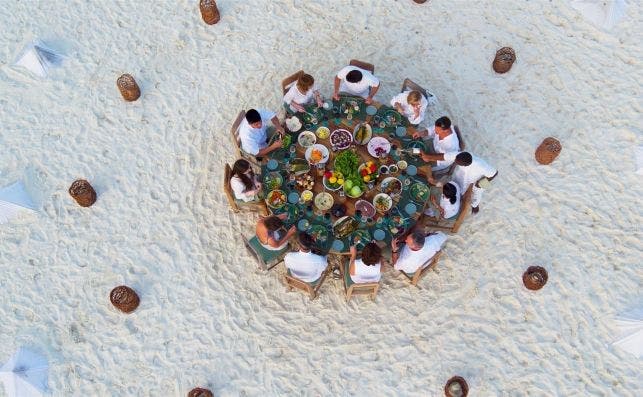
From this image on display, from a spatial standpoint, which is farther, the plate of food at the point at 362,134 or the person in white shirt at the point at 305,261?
the plate of food at the point at 362,134

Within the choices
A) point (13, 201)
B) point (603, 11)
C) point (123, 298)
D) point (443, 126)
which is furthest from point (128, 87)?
point (603, 11)

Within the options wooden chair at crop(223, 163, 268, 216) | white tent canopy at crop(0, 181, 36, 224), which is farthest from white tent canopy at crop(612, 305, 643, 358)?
white tent canopy at crop(0, 181, 36, 224)

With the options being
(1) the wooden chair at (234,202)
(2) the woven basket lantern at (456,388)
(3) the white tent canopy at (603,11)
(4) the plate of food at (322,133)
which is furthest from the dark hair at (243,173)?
(3) the white tent canopy at (603,11)

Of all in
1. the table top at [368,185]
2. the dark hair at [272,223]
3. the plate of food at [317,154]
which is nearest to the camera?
the dark hair at [272,223]

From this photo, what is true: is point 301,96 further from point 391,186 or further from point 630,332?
point 630,332

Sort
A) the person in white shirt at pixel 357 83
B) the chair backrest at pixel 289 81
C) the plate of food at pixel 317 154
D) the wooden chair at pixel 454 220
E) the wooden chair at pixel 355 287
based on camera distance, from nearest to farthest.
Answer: the wooden chair at pixel 355 287 < the wooden chair at pixel 454 220 < the plate of food at pixel 317 154 < the person in white shirt at pixel 357 83 < the chair backrest at pixel 289 81

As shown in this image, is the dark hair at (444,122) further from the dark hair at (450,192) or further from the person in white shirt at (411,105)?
the dark hair at (450,192)

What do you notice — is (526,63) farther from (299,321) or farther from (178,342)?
(178,342)
